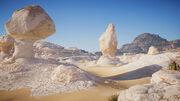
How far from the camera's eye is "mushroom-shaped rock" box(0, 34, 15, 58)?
1728 cm

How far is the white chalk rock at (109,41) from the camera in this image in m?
22.4

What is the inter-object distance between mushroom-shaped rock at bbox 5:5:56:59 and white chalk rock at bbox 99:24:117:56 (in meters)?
15.1

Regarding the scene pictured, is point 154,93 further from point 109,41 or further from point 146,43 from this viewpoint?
point 146,43

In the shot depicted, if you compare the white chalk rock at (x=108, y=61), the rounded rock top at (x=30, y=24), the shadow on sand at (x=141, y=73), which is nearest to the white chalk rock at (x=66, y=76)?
the rounded rock top at (x=30, y=24)

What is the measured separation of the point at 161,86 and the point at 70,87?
3.42 metres

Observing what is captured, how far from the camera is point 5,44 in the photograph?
57.4 feet

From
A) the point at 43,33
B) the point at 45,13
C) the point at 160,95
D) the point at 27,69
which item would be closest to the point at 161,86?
the point at 160,95

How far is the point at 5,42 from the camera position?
682 inches

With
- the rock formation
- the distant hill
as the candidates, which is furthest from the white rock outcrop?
the distant hill

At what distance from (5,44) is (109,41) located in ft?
55.3

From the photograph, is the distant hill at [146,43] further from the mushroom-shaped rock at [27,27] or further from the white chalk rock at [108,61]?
the mushroom-shaped rock at [27,27]

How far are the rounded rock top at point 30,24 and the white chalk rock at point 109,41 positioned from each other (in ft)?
49.2

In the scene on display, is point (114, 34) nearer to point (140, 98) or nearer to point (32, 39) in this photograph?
point (32, 39)

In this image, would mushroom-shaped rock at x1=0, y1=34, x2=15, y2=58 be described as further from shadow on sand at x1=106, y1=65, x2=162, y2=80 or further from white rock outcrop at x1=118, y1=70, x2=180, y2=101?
white rock outcrop at x1=118, y1=70, x2=180, y2=101
